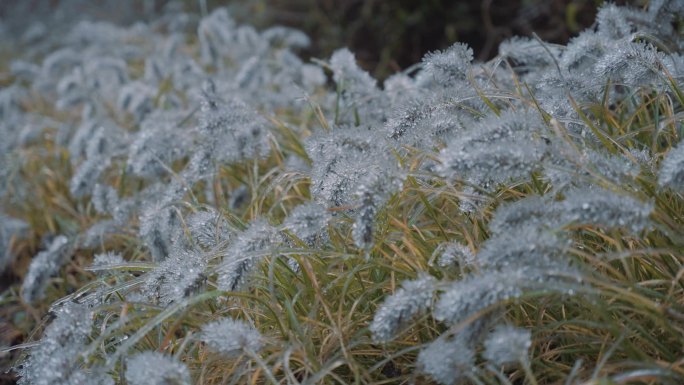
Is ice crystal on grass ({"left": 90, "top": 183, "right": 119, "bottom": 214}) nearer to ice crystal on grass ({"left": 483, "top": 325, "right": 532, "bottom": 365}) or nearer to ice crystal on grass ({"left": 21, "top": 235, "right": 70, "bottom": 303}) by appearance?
ice crystal on grass ({"left": 21, "top": 235, "right": 70, "bottom": 303})

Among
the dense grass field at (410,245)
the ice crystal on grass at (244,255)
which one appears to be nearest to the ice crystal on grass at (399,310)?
the dense grass field at (410,245)

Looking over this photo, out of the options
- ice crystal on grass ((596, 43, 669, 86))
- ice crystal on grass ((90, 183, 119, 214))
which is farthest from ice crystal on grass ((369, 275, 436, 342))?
ice crystal on grass ((90, 183, 119, 214))

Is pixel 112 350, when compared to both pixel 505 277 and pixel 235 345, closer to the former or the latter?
pixel 235 345

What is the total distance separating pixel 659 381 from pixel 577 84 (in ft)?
3.77

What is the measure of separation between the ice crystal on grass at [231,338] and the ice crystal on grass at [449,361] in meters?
0.42

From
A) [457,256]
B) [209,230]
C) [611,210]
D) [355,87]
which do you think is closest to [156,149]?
[209,230]

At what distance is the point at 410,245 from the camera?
2.18 metres

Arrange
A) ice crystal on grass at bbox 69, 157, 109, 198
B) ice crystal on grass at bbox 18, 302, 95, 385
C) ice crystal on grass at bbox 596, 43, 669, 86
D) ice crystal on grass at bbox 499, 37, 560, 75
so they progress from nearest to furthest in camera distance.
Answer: ice crystal on grass at bbox 18, 302, 95, 385, ice crystal on grass at bbox 596, 43, 669, 86, ice crystal on grass at bbox 499, 37, 560, 75, ice crystal on grass at bbox 69, 157, 109, 198

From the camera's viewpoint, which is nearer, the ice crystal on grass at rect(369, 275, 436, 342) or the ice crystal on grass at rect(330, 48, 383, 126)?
the ice crystal on grass at rect(369, 275, 436, 342)

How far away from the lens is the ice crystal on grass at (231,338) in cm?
175

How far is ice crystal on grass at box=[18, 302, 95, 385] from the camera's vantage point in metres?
1.80

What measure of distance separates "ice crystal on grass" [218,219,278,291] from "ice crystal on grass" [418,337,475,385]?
1.77 ft

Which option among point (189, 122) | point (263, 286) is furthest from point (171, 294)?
point (189, 122)

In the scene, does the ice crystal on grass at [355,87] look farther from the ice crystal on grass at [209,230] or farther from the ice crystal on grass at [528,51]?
the ice crystal on grass at [209,230]
